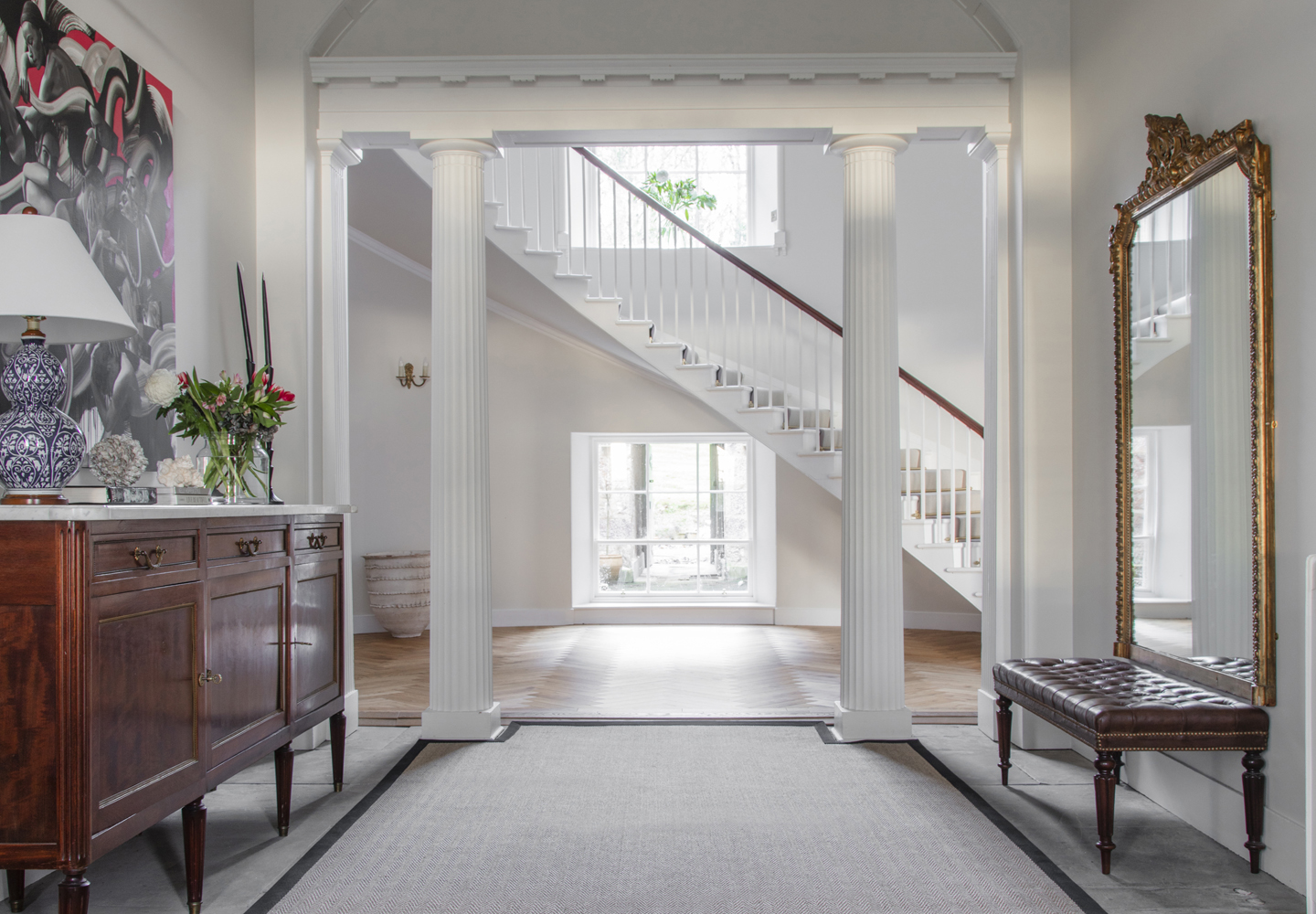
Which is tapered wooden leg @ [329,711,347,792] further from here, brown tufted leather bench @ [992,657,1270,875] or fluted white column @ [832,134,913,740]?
brown tufted leather bench @ [992,657,1270,875]

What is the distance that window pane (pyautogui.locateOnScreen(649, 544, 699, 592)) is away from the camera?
7.61 m

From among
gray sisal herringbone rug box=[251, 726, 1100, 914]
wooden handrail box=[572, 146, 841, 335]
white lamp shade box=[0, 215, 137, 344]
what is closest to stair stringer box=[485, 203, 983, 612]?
wooden handrail box=[572, 146, 841, 335]

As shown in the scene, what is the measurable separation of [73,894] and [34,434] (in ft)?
3.32

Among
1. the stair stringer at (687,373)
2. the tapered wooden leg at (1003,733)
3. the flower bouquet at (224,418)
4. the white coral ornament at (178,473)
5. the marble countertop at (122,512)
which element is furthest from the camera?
the stair stringer at (687,373)

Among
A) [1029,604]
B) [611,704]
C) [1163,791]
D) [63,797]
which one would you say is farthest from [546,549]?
[63,797]

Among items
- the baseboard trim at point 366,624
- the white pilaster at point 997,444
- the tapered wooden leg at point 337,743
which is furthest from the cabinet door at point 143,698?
the baseboard trim at point 366,624

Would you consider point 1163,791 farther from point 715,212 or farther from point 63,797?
point 715,212

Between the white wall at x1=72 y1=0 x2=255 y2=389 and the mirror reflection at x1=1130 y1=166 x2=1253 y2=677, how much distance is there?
3430 millimetres

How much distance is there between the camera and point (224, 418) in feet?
9.40

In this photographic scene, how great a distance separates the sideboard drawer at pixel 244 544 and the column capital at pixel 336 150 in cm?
211

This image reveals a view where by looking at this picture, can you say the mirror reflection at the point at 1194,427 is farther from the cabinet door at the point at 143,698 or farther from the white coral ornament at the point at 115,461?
the white coral ornament at the point at 115,461

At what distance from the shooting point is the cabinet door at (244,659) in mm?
2322

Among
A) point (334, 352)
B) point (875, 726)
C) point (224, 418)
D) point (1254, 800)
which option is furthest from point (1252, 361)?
point (334, 352)

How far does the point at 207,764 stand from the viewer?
7.48 ft
